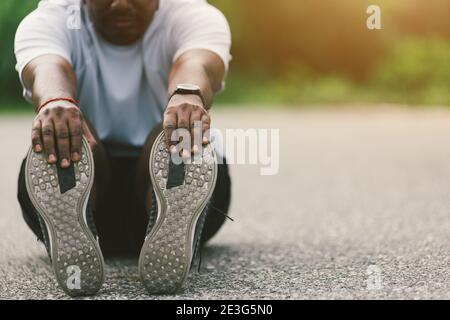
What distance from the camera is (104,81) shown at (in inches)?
97.6

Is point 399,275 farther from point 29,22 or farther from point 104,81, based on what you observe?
point 29,22

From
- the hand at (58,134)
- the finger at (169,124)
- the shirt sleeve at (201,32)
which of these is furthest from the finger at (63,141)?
the shirt sleeve at (201,32)

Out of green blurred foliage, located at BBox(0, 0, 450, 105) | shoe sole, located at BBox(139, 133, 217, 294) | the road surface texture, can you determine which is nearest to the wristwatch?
shoe sole, located at BBox(139, 133, 217, 294)

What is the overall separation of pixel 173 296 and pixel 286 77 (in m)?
13.5

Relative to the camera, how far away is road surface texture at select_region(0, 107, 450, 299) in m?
2.19

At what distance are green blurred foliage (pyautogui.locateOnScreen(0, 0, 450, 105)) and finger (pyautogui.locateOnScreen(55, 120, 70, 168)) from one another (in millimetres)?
10591

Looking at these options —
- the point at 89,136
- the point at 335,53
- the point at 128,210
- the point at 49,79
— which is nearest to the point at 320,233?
the point at 128,210

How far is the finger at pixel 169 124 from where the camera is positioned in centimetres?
201

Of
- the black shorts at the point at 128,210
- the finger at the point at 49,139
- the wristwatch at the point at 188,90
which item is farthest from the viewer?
the black shorts at the point at 128,210

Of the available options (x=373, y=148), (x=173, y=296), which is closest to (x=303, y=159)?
(x=373, y=148)

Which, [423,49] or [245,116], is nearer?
[245,116]

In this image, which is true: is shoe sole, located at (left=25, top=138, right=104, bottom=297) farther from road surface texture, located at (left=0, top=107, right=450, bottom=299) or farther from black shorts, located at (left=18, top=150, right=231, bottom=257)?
black shorts, located at (left=18, top=150, right=231, bottom=257)

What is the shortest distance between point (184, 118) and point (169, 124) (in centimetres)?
4

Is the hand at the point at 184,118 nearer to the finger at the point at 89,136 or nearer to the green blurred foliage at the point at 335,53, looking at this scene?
the finger at the point at 89,136
